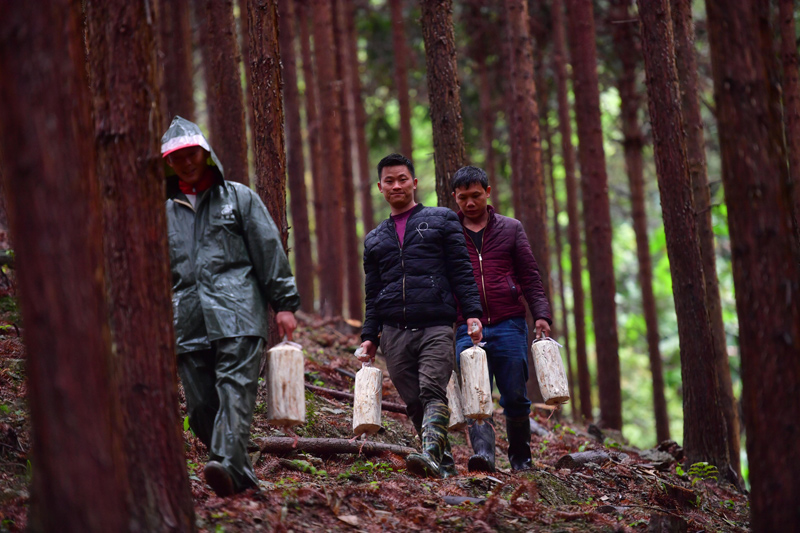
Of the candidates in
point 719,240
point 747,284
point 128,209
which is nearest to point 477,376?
point 747,284

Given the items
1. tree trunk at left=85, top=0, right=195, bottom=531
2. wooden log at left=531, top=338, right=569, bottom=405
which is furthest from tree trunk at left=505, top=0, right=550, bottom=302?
tree trunk at left=85, top=0, right=195, bottom=531

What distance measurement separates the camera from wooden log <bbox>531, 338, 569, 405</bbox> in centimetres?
673

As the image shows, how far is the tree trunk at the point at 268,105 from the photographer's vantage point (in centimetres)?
792

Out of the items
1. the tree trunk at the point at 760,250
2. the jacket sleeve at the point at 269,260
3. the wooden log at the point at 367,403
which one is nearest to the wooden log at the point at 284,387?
the jacket sleeve at the point at 269,260

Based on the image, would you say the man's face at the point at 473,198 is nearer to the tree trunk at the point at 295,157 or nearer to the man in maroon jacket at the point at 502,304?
the man in maroon jacket at the point at 502,304

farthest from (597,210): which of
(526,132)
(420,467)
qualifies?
(420,467)

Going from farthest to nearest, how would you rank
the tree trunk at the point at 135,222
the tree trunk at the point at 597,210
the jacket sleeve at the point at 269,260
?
the tree trunk at the point at 597,210
the jacket sleeve at the point at 269,260
the tree trunk at the point at 135,222

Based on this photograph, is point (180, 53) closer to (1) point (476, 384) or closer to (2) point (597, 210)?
(2) point (597, 210)

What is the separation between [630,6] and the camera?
660 inches

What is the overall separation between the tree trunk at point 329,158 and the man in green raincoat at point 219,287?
401 inches

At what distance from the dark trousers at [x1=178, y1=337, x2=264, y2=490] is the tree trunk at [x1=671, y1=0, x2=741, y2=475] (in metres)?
8.25

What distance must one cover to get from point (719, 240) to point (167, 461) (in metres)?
24.3

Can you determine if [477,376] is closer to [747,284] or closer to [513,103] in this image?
[747,284]

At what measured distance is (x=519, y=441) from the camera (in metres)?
7.30
